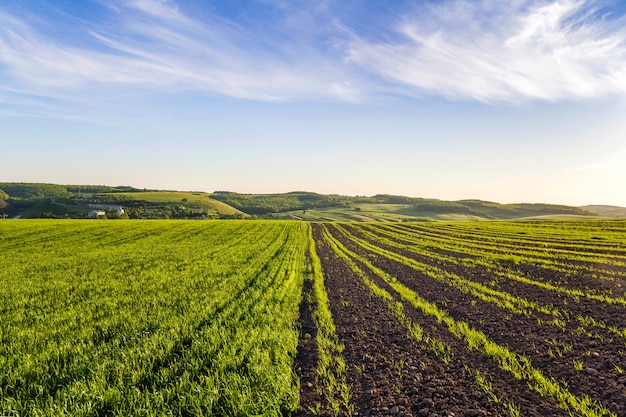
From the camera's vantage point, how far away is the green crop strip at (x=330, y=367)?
6620 millimetres

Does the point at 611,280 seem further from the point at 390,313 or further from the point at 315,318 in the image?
the point at 315,318

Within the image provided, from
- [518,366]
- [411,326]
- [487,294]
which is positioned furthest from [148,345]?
[487,294]

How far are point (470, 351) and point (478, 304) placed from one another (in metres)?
5.94

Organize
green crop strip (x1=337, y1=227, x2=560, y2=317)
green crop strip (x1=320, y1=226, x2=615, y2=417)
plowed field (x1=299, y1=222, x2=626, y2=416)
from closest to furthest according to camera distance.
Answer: green crop strip (x1=320, y1=226, x2=615, y2=417) → plowed field (x1=299, y1=222, x2=626, y2=416) → green crop strip (x1=337, y1=227, x2=560, y2=317)

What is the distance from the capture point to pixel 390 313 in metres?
13.3

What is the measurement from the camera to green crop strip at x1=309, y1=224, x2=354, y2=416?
662cm

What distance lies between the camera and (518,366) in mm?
7961

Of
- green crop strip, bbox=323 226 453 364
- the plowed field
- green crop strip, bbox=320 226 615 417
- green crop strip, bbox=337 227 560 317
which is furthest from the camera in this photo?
green crop strip, bbox=337 227 560 317

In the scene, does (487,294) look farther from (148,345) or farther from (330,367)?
(148,345)

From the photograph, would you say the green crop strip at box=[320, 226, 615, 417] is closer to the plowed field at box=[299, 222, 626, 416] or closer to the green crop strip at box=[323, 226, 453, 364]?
the plowed field at box=[299, 222, 626, 416]

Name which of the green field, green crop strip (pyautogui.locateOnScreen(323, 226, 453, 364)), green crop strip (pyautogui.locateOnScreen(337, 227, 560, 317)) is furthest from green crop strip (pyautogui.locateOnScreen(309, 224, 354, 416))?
green crop strip (pyautogui.locateOnScreen(337, 227, 560, 317))

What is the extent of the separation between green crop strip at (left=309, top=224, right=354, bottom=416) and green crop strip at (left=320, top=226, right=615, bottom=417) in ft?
12.9

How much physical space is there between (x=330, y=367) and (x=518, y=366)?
4.62 m

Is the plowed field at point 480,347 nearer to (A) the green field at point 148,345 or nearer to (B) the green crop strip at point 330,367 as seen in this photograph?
(B) the green crop strip at point 330,367
